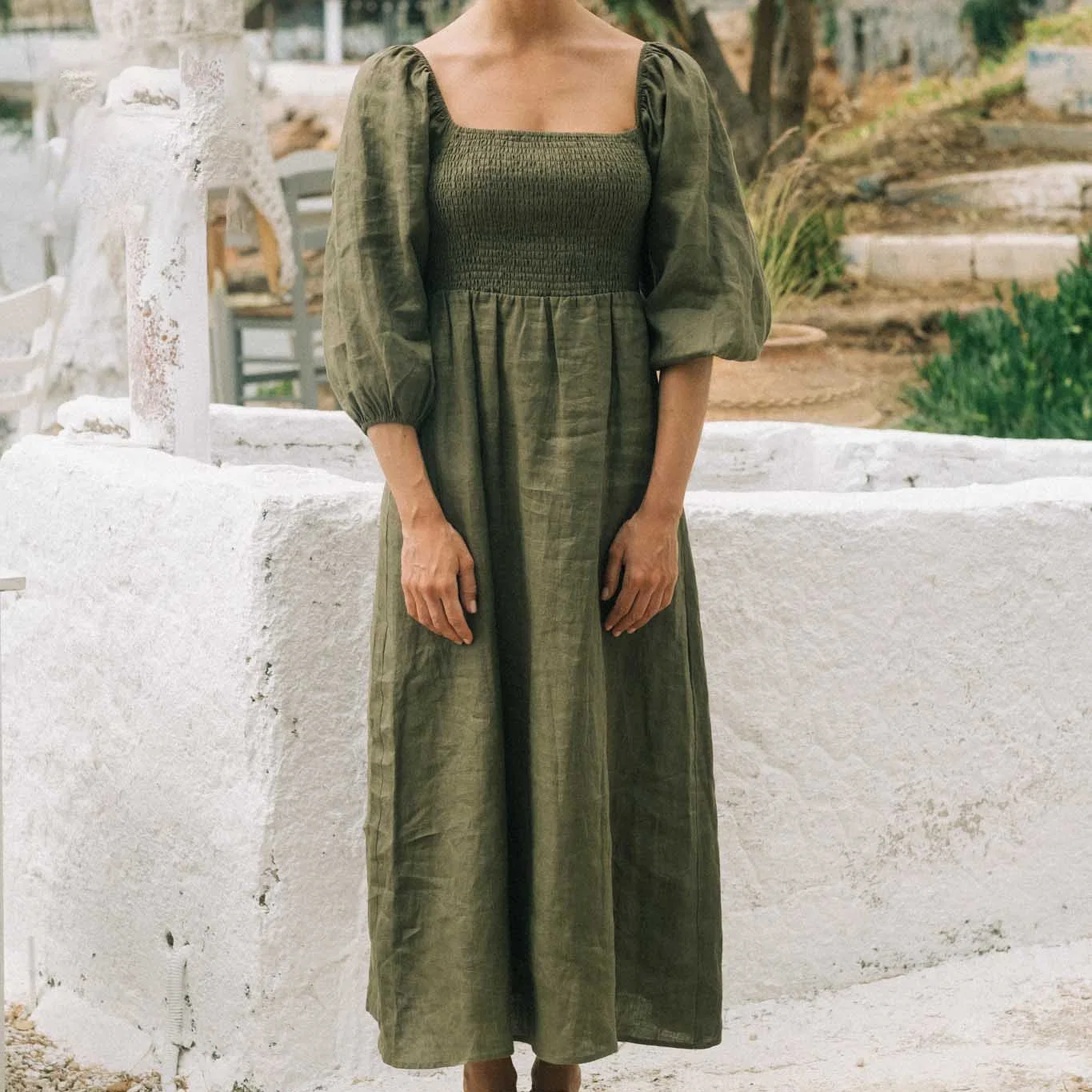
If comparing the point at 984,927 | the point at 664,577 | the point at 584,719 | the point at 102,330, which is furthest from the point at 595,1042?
the point at 102,330

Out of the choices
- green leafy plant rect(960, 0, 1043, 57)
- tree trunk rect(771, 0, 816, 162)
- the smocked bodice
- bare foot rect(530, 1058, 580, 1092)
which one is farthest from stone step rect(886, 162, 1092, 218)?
bare foot rect(530, 1058, 580, 1092)

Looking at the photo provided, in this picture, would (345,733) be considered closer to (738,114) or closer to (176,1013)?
(176,1013)

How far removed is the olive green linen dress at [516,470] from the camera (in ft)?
6.70

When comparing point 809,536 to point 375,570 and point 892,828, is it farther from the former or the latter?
point 375,570

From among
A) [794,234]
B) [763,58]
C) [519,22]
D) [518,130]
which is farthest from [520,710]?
[763,58]

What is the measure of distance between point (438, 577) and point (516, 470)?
0.56ft

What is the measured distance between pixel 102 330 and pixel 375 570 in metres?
3.98

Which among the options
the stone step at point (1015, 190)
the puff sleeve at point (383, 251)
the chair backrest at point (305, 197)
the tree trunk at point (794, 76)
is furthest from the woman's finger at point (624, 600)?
the stone step at point (1015, 190)

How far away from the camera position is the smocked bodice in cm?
203

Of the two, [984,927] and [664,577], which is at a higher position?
[664,577]

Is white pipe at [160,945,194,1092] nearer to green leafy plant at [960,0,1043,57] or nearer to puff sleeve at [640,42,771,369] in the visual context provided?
puff sleeve at [640,42,771,369]

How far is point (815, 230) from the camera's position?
10.0 meters

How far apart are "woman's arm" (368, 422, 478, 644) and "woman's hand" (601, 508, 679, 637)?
18cm

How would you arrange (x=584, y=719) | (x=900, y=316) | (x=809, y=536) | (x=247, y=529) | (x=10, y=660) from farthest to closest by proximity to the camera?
(x=900, y=316)
(x=10, y=660)
(x=809, y=536)
(x=247, y=529)
(x=584, y=719)
